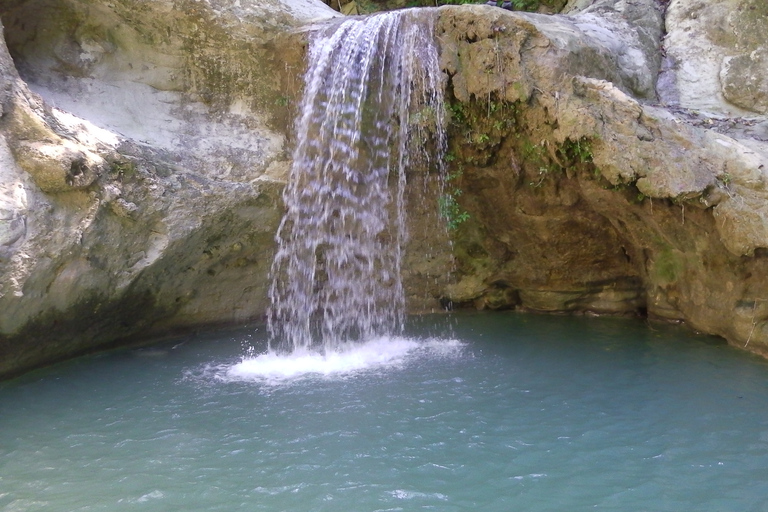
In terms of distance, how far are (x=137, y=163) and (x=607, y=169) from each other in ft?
15.5

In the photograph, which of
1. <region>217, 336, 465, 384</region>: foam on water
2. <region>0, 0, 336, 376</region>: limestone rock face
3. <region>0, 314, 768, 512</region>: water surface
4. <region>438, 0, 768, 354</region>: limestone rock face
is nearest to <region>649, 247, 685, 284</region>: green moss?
<region>438, 0, 768, 354</region>: limestone rock face

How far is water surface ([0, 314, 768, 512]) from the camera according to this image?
4027mm

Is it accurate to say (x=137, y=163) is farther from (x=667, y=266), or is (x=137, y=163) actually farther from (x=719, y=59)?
(x=719, y=59)

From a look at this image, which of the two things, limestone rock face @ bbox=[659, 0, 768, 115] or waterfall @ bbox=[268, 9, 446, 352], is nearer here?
waterfall @ bbox=[268, 9, 446, 352]

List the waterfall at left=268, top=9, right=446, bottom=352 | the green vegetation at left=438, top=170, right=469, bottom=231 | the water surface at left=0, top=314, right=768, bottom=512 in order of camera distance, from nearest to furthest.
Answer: the water surface at left=0, top=314, right=768, bottom=512
the waterfall at left=268, top=9, right=446, bottom=352
the green vegetation at left=438, top=170, right=469, bottom=231

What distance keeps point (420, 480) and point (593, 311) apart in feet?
17.3

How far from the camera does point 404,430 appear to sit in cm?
494

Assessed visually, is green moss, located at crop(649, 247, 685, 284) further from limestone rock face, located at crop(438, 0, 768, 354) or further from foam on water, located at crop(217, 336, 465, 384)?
foam on water, located at crop(217, 336, 465, 384)

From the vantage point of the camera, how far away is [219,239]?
7.75 meters

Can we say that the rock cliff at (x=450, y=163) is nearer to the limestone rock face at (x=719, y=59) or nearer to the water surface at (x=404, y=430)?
the limestone rock face at (x=719, y=59)

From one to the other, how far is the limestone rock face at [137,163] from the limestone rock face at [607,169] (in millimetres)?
2409

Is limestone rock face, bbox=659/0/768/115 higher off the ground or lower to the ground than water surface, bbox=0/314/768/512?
higher

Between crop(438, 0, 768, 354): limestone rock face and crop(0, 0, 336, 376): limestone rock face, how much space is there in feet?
7.90

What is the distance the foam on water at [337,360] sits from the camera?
635cm
